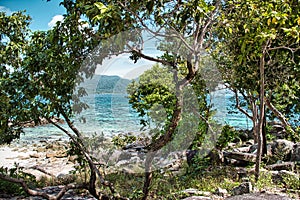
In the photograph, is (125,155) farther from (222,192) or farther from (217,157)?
(217,157)

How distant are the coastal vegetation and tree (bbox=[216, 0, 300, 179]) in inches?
0.8

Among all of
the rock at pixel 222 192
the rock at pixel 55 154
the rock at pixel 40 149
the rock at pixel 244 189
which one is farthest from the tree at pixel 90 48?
the rock at pixel 40 149

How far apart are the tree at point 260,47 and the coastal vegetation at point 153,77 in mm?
21

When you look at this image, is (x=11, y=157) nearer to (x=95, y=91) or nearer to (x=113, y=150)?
(x=113, y=150)

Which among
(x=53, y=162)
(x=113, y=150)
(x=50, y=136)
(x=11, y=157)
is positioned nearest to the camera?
(x=113, y=150)

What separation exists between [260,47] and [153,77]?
149 centimetres

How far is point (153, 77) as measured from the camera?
4.28m

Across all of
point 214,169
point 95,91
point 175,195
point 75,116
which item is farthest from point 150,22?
point 214,169

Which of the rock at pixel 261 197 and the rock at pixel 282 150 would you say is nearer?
the rock at pixel 261 197

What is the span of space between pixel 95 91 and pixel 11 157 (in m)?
10.7

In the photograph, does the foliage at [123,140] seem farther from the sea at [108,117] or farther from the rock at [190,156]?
the rock at [190,156]

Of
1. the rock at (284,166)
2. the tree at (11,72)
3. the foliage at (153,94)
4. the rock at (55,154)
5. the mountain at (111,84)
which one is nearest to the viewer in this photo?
the tree at (11,72)

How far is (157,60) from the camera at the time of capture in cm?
413

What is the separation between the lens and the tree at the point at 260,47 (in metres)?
3.31
